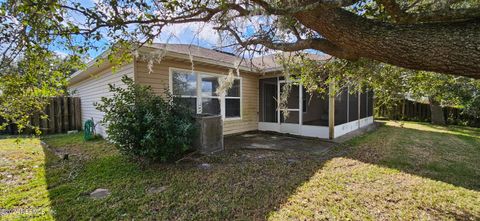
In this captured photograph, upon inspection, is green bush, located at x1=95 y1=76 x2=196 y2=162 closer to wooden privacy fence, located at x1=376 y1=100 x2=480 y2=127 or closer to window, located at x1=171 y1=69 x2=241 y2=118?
window, located at x1=171 y1=69 x2=241 y2=118

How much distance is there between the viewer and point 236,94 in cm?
768

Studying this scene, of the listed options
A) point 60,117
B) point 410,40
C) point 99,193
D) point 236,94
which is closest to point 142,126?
point 99,193

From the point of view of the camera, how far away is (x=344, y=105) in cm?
792

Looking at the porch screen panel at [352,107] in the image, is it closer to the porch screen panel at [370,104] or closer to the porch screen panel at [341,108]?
the porch screen panel at [341,108]

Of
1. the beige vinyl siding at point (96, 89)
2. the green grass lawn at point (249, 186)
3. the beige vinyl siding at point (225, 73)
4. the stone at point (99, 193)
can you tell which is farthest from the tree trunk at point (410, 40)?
the beige vinyl siding at point (96, 89)

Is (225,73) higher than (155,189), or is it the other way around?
(225,73)

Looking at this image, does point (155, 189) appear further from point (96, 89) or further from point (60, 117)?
point (60, 117)

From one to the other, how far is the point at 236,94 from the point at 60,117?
7.86 meters

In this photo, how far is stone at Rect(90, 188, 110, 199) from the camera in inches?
114

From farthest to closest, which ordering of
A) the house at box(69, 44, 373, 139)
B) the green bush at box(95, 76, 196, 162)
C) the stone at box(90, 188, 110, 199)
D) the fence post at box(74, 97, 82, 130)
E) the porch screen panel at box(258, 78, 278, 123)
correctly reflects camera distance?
the fence post at box(74, 97, 82, 130), the porch screen panel at box(258, 78, 278, 123), the house at box(69, 44, 373, 139), the green bush at box(95, 76, 196, 162), the stone at box(90, 188, 110, 199)

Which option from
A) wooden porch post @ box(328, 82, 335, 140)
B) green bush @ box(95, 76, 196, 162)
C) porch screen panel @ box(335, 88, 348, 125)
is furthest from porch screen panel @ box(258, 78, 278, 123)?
green bush @ box(95, 76, 196, 162)

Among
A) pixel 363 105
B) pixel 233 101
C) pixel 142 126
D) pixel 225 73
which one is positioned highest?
pixel 225 73

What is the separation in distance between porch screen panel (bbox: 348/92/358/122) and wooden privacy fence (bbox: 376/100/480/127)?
9.80 ft

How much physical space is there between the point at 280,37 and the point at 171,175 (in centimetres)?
295
